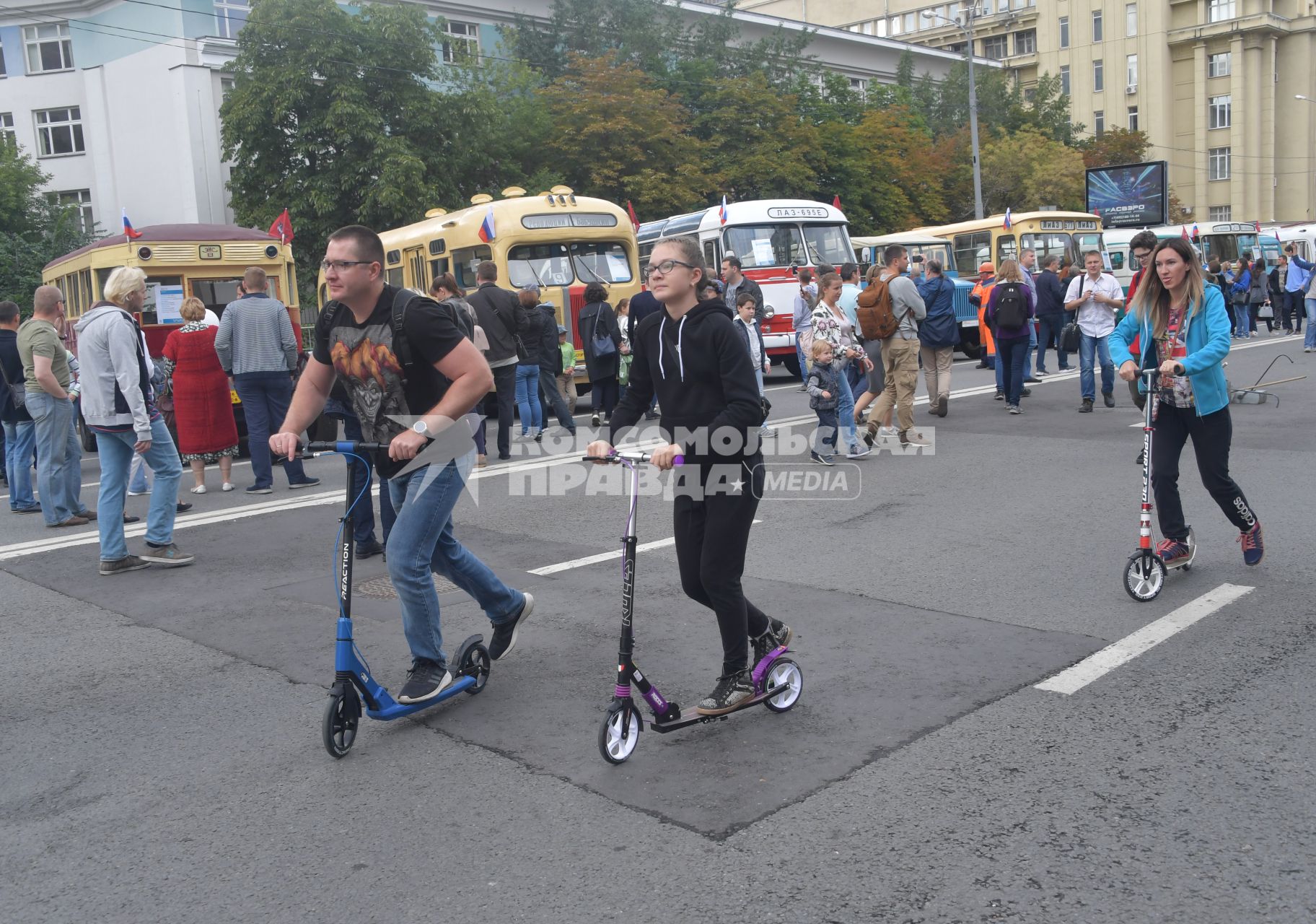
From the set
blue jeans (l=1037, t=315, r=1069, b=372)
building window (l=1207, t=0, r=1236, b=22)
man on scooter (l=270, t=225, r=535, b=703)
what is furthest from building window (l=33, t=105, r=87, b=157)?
building window (l=1207, t=0, r=1236, b=22)

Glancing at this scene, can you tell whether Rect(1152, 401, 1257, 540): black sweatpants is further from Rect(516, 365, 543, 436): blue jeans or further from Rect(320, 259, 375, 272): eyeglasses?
Rect(516, 365, 543, 436): blue jeans

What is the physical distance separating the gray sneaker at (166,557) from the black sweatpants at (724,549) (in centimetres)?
460

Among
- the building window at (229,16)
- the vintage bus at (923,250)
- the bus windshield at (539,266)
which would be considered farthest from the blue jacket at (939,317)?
the building window at (229,16)

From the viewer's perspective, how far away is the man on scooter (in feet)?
14.5

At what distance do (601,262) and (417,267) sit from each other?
2.93 m

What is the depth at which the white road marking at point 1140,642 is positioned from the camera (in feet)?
15.9

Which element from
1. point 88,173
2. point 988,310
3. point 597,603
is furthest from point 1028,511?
point 88,173

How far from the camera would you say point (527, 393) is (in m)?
13.4

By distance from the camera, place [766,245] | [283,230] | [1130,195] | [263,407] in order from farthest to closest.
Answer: [1130,195]
[766,245]
[283,230]
[263,407]

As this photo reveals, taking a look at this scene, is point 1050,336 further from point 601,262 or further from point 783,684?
point 783,684

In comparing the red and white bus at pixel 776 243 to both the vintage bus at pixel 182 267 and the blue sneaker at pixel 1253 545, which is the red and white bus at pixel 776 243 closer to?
the vintage bus at pixel 182 267

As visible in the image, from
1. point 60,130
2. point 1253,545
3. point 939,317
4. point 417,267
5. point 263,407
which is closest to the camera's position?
point 1253,545

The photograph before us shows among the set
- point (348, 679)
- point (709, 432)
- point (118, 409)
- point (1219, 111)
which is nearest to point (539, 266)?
point (118, 409)

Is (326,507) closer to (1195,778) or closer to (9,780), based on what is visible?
(9,780)
